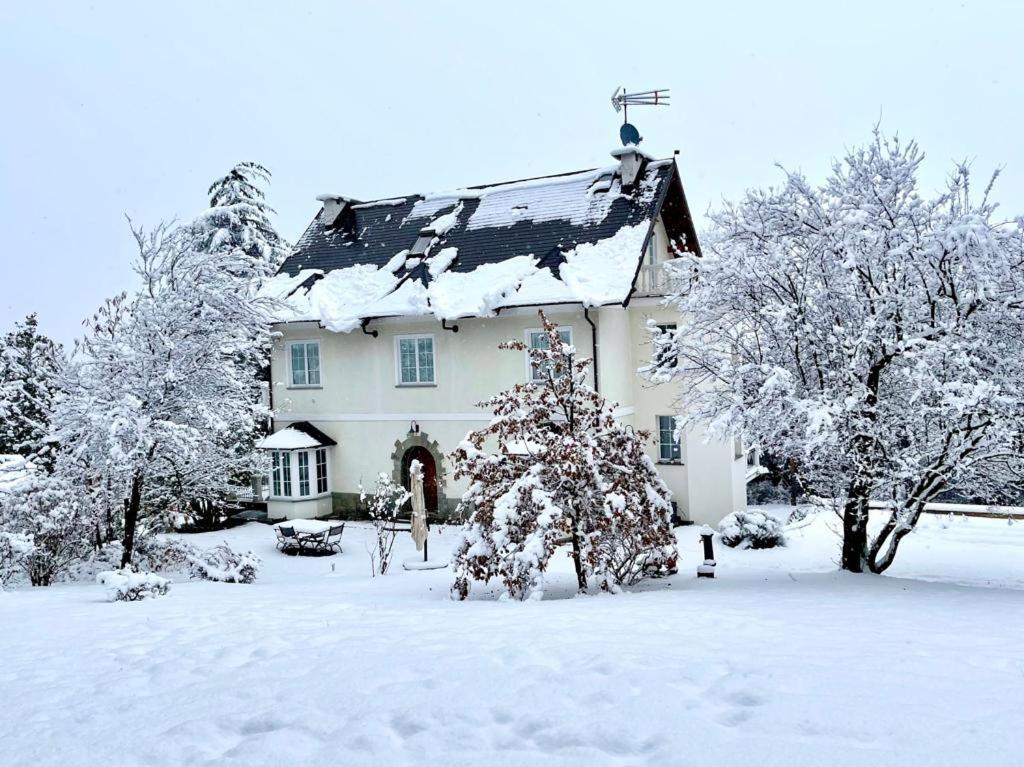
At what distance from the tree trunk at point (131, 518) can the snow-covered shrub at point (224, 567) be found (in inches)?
42.3

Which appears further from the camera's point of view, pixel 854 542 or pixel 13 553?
pixel 13 553

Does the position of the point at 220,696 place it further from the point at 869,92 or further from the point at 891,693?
the point at 869,92

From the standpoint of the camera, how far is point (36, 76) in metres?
59.8

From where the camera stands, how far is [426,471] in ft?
73.9

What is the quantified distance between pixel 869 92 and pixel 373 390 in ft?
359

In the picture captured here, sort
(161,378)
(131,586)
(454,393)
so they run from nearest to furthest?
1. (131,586)
2. (161,378)
3. (454,393)

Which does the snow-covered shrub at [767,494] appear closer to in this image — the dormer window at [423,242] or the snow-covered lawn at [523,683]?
the dormer window at [423,242]

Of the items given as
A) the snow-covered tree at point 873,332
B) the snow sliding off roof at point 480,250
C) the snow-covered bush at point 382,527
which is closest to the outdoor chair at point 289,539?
the snow-covered bush at point 382,527

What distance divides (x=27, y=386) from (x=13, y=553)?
10.1 m

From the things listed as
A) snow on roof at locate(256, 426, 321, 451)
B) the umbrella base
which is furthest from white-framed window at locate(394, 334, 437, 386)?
the umbrella base

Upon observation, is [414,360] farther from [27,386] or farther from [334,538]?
[27,386]

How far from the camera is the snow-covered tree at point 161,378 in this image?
44.0 ft

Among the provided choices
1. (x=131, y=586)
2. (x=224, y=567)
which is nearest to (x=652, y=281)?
(x=224, y=567)

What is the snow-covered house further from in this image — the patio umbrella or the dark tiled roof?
the patio umbrella
